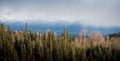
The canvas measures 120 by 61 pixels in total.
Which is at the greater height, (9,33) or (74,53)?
(9,33)

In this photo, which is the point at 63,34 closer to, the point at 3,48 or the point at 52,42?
the point at 52,42

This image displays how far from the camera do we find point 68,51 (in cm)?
17650

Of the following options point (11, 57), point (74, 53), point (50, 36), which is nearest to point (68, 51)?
point (74, 53)

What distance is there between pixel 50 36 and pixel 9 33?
2779 cm

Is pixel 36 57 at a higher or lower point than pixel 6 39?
lower

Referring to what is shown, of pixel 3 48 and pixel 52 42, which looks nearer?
pixel 3 48

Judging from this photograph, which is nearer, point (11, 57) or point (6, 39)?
point (11, 57)

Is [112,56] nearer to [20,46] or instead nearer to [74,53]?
[74,53]

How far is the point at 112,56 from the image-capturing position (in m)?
170

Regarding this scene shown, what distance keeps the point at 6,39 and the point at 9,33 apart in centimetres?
1051

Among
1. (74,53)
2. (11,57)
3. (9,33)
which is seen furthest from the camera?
(9,33)

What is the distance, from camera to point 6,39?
17150 centimetres

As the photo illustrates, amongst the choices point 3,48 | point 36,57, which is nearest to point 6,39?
point 3,48

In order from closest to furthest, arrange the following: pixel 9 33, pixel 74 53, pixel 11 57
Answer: pixel 11 57, pixel 74 53, pixel 9 33
